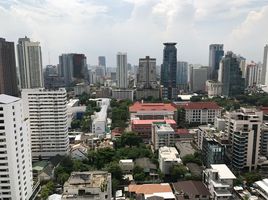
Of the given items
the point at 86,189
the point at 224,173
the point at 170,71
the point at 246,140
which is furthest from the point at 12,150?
the point at 170,71

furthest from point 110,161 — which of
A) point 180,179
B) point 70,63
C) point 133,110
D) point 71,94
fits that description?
point 70,63

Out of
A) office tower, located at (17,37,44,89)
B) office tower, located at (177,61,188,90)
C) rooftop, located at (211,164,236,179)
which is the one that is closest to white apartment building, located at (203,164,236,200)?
rooftop, located at (211,164,236,179)

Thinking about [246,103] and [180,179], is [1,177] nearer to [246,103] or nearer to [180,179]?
[180,179]

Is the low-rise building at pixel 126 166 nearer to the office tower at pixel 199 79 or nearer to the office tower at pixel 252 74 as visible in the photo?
the office tower at pixel 199 79

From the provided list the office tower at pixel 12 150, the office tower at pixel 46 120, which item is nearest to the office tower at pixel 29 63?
the office tower at pixel 46 120

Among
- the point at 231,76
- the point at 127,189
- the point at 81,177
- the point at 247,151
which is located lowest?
the point at 127,189

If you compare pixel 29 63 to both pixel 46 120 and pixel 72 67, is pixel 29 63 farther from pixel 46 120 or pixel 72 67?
pixel 46 120
